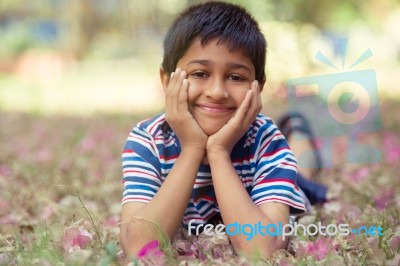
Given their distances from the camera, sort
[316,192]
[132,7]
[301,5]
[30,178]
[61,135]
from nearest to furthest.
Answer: [316,192] < [30,178] < [61,135] < [301,5] < [132,7]

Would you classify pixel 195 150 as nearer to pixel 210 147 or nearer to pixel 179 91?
pixel 210 147

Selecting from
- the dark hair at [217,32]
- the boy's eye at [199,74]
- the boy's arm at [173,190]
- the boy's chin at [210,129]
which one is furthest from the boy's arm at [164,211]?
the dark hair at [217,32]

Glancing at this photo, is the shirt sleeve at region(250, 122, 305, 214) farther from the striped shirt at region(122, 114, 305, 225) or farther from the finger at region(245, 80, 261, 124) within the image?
the finger at region(245, 80, 261, 124)

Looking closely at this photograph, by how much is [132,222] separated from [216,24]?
647mm

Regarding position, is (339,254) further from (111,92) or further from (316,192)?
(111,92)

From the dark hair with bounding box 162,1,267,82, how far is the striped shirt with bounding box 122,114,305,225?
8.1 inches

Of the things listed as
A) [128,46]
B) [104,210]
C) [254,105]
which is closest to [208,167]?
[254,105]

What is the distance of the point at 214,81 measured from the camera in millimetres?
1666

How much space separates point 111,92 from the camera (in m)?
11.1

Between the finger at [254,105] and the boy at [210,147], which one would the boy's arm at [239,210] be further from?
the finger at [254,105]

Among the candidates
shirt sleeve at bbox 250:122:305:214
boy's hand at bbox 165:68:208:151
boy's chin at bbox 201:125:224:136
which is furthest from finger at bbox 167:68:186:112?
shirt sleeve at bbox 250:122:305:214

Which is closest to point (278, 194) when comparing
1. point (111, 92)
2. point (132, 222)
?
point (132, 222)

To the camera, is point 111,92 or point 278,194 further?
point 111,92

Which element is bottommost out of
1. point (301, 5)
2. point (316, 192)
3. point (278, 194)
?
point (316, 192)
